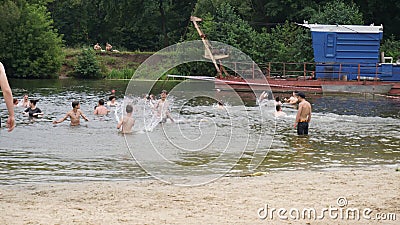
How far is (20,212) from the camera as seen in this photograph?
8.80 meters

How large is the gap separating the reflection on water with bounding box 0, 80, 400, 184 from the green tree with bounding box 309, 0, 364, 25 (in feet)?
61.1

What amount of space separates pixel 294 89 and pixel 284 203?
29539 mm

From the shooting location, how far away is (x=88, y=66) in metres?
53.1

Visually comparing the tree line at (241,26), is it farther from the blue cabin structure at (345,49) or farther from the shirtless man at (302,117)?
the shirtless man at (302,117)

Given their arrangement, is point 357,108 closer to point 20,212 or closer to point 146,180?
point 146,180

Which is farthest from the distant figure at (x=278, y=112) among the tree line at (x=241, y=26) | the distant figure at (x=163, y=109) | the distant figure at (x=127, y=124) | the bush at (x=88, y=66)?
the bush at (x=88, y=66)

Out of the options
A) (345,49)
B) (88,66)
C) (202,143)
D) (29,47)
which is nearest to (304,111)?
(202,143)

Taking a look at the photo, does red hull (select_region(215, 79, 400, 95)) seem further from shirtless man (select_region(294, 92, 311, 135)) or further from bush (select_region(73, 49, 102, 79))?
shirtless man (select_region(294, 92, 311, 135))

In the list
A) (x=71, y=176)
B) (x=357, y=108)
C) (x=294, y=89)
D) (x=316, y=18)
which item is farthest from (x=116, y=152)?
(x=316, y=18)

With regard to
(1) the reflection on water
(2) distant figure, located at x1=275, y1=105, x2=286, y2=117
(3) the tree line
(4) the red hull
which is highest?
(3) the tree line

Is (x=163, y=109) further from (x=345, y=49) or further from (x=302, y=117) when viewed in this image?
(x=345, y=49)

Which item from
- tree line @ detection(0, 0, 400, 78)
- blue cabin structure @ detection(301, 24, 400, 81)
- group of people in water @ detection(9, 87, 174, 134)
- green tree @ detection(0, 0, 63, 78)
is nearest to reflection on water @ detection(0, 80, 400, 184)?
group of people in water @ detection(9, 87, 174, 134)

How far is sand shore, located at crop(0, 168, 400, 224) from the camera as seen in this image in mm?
8439

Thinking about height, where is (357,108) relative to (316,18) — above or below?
below
